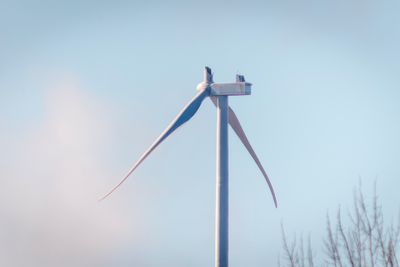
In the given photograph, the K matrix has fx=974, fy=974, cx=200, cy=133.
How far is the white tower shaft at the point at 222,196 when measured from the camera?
38469mm

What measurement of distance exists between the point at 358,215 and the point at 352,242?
1.16 m

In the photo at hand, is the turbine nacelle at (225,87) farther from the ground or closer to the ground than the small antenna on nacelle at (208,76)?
closer to the ground

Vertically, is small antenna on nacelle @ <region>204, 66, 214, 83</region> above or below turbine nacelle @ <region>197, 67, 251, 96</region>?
above

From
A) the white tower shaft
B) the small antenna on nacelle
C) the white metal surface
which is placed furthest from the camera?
the small antenna on nacelle

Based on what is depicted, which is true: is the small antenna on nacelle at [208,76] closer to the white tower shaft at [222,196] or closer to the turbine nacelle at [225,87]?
the turbine nacelle at [225,87]

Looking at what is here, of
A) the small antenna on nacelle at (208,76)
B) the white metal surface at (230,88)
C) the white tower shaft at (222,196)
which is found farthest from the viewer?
the small antenna on nacelle at (208,76)

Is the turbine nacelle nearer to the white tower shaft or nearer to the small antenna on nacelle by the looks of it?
the small antenna on nacelle

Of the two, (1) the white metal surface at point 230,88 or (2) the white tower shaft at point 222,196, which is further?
(1) the white metal surface at point 230,88

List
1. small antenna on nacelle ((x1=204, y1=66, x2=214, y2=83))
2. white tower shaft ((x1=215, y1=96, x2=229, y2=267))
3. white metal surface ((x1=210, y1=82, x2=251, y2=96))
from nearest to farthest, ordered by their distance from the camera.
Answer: white tower shaft ((x1=215, y1=96, x2=229, y2=267))
white metal surface ((x1=210, y1=82, x2=251, y2=96))
small antenna on nacelle ((x1=204, y1=66, x2=214, y2=83))

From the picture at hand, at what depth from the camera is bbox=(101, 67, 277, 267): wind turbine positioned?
38.6 metres

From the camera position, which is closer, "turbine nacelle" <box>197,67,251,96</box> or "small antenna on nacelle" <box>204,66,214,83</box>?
"turbine nacelle" <box>197,67,251,96</box>

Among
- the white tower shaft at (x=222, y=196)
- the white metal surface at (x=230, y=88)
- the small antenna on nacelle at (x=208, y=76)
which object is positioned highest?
the small antenna on nacelle at (x=208, y=76)

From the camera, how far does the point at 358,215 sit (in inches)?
1553

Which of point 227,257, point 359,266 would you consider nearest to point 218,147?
point 227,257
